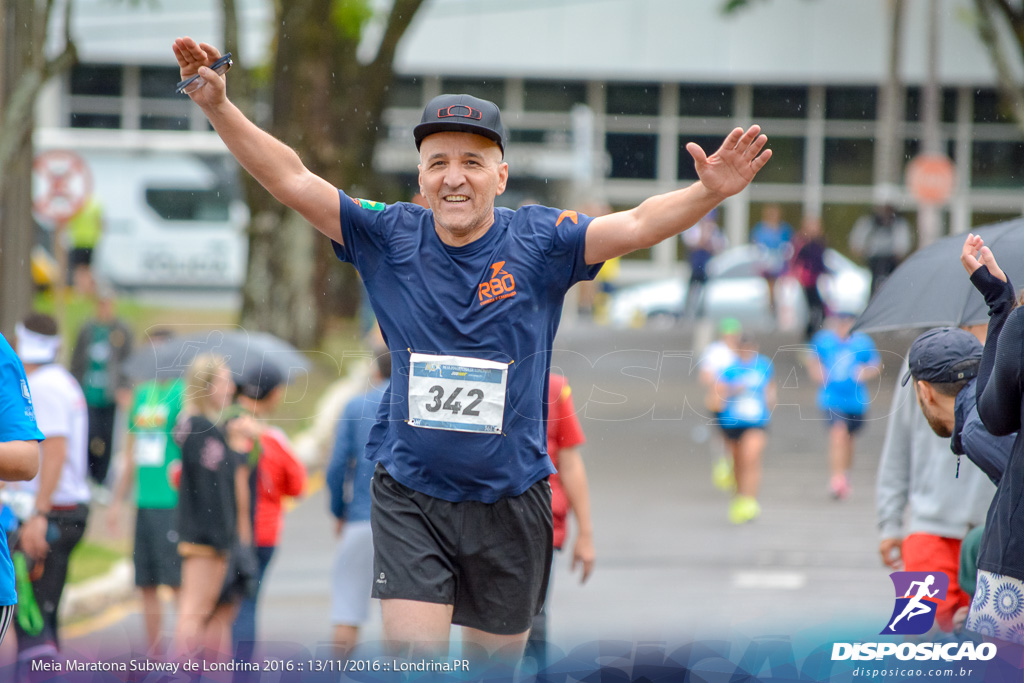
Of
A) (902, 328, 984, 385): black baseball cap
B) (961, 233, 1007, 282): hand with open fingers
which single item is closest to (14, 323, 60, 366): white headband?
(902, 328, 984, 385): black baseball cap

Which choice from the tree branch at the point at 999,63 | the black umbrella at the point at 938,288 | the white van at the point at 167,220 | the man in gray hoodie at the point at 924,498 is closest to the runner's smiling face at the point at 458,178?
the black umbrella at the point at 938,288

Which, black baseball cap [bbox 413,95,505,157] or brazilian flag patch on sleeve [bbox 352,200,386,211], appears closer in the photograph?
black baseball cap [bbox 413,95,505,157]

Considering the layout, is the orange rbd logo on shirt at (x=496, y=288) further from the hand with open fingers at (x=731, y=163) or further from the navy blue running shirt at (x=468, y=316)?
the hand with open fingers at (x=731, y=163)

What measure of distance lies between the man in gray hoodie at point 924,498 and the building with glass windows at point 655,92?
1162 millimetres

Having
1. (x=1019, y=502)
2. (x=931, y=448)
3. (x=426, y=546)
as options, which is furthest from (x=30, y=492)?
(x=1019, y=502)

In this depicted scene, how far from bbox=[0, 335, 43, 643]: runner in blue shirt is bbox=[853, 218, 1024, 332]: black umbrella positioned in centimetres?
289

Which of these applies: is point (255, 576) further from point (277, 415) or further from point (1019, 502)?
point (1019, 502)

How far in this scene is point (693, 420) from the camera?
5.64 metres

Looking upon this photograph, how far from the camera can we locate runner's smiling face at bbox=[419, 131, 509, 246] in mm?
3482

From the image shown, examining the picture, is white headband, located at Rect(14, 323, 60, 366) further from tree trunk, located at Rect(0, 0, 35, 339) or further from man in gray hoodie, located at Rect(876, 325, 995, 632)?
man in gray hoodie, located at Rect(876, 325, 995, 632)

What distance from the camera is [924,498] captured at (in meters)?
4.75

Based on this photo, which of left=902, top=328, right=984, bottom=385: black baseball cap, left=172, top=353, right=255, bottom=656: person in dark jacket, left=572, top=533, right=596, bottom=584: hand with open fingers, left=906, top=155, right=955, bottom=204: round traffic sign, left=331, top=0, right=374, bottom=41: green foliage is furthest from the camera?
left=331, top=0, right=374, bottom=41: green foliage

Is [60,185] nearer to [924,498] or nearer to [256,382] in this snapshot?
[256,382]

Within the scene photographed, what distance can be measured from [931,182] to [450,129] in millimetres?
5268
